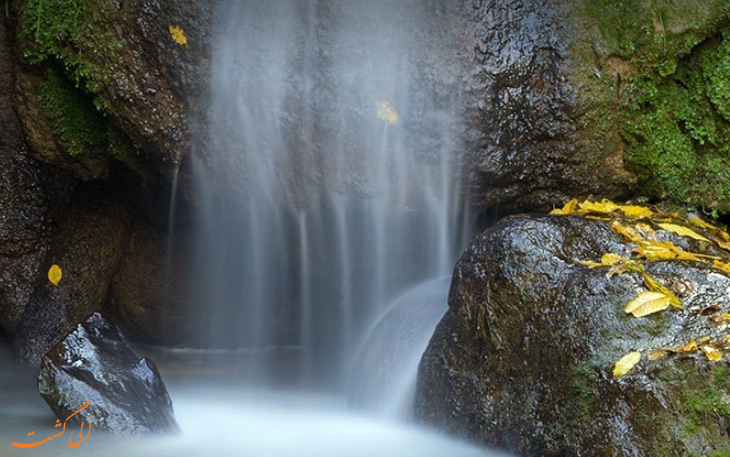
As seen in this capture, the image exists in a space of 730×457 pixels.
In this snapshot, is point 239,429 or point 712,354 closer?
point 712,354

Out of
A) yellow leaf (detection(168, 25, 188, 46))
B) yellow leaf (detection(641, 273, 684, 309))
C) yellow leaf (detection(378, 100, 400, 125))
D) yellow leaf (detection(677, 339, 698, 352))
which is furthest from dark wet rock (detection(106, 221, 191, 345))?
yellow leaf (detection(677, 339, 698, 352))

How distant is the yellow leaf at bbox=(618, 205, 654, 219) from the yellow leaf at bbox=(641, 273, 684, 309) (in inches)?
44.4

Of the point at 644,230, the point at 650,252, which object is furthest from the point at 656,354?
the point at 644,230

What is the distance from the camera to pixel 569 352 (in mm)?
3588

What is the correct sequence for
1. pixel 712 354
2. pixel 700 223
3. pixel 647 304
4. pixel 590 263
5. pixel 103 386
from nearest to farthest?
1. pixel 712 354
2. pixel 647 304
3. pixel 590 263
4. pixel 103 386
5. pixel 700 223

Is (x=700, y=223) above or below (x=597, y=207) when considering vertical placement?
below

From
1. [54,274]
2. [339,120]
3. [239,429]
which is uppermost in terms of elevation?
[339,120]

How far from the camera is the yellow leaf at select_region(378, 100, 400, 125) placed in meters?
5.14

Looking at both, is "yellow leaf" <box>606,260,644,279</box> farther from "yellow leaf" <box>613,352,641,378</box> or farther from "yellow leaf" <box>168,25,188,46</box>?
"yellow leaf" <box>168,25,188,46</box>

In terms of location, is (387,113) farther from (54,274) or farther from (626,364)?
(54,274)

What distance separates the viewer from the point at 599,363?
3473 millimetres

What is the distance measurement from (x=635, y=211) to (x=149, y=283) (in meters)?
3.83

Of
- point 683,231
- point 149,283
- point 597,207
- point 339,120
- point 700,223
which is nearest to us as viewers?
point 683,231

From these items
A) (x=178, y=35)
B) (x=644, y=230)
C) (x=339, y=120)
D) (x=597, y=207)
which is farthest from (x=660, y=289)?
(x=178, y=35)
